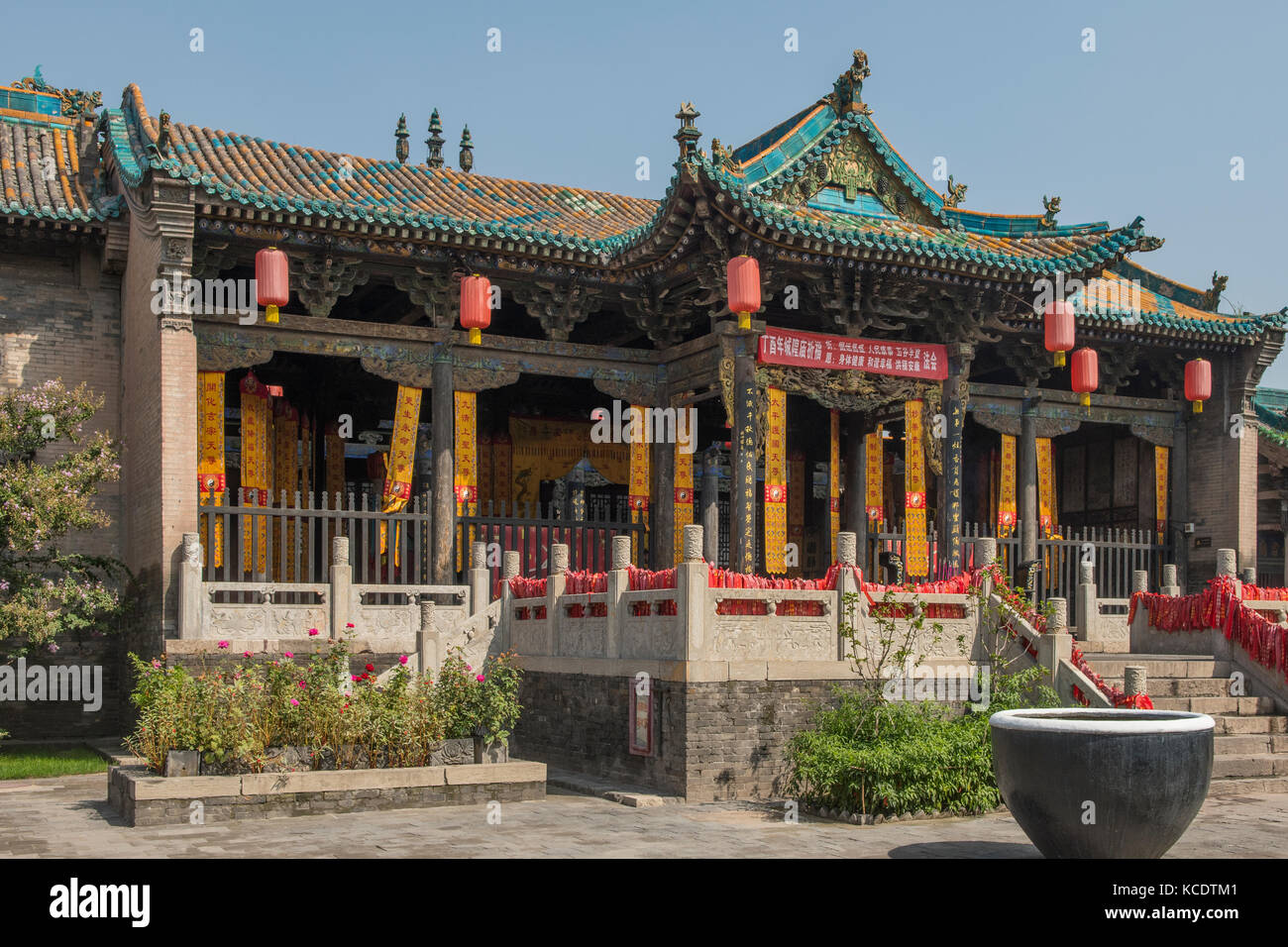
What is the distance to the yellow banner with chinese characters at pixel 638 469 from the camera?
19766mm

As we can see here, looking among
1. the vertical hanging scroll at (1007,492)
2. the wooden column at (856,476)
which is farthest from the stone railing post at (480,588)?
the vertical hanging scroll at (1007,492)

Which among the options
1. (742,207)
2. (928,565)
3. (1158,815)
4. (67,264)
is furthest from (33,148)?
(1158,815)

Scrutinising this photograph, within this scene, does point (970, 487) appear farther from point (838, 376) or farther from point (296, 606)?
point (296, 606)

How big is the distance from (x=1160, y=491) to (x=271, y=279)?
46.9 ft

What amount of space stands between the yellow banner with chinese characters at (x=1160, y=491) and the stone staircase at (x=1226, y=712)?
259 inches

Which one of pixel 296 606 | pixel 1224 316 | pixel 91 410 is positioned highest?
pixel 1224 316

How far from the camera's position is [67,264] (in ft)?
63.3

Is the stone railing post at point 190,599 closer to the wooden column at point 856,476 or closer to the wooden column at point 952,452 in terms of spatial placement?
the wooden column at point 856,476

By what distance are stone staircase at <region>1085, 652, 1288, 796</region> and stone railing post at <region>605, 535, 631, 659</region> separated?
5254mm

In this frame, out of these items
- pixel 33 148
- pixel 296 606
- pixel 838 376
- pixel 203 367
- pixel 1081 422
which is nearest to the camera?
pixel 296 606

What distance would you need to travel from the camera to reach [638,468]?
19.8m

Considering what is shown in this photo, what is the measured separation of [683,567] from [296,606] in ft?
17.3

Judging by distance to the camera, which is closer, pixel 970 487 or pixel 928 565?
pixel 928 565

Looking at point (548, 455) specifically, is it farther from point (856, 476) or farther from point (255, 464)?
point (255, 464)
